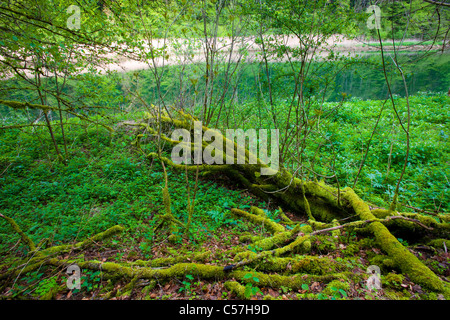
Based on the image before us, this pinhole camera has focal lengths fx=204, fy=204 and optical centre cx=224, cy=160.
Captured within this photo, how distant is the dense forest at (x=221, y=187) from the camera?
2207 millimetres

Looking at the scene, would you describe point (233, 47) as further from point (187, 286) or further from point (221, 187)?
point (187, 286)

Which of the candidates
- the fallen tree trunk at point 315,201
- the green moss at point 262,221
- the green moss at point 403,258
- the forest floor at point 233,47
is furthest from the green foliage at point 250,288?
the forest floor at point 233,47

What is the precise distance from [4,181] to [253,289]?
5895 millimetres

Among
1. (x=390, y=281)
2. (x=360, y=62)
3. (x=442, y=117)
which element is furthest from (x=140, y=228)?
(x=442, y=117)

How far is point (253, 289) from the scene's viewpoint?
6.48 feet

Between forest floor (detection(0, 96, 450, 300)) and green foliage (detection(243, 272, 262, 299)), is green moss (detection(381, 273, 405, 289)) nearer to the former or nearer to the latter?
forest floor (detection(0, 96, 450, 300))

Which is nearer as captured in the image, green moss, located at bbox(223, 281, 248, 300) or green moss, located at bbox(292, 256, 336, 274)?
green moss, located at bbox(223, 281, 248, 300)

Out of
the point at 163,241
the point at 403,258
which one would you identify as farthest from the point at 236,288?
the point at 403,258

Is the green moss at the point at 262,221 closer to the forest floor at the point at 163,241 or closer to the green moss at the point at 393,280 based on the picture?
the forest floor at the point at 163,241

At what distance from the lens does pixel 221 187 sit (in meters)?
4.76

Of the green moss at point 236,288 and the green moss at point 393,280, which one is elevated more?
the green moss at point 393,280

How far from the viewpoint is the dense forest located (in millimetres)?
2207

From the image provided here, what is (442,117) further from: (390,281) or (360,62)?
(390,281)

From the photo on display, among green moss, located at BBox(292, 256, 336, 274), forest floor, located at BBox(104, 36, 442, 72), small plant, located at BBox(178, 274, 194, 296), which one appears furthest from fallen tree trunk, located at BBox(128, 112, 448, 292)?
forest floor, located at BBox(104, 36, 442, 72)
